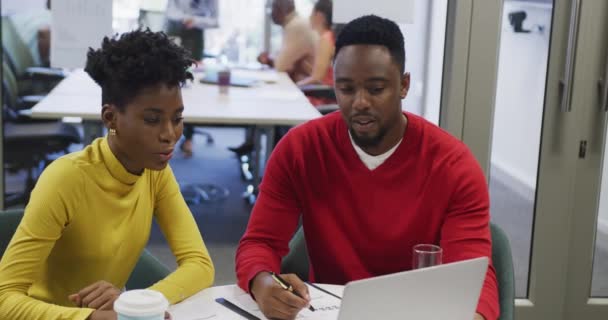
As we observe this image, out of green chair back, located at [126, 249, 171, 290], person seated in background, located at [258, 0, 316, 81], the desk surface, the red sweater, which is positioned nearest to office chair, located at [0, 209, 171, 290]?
green chair back, located at [126, 249, 171, 290]

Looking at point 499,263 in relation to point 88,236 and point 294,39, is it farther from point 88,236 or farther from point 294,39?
point 294,39

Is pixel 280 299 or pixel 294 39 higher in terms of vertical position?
pixel 294 39

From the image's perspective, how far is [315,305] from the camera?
5.30 ft

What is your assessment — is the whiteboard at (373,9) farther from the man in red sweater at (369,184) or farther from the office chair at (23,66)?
the office chair at (23,66)

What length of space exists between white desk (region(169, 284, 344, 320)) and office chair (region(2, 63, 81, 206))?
8.76ft

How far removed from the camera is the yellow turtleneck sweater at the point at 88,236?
1575 millimetres

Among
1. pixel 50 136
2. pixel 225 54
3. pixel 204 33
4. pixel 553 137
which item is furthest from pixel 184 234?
pixel 225 54

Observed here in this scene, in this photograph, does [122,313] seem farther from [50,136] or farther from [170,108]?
[50,136]

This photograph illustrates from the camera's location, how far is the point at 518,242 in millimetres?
3221

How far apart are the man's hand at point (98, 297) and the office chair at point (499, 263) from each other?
0.65 meters

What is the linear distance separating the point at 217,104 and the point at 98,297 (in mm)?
2622

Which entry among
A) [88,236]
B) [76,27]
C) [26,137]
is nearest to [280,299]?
[88,236]

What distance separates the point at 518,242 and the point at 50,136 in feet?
8.34

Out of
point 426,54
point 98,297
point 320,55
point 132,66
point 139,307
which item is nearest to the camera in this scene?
point 139,307
